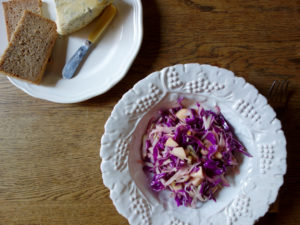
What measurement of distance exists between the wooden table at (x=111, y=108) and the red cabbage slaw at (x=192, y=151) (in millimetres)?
253

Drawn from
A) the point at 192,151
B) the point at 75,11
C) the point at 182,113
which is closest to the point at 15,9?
the point at 75,11

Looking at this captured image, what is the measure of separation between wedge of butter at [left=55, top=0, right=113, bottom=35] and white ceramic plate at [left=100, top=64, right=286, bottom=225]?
0.42 m

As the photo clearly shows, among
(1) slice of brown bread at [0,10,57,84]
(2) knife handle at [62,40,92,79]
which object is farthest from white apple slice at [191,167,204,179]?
(1) slice of brown bread at [0,10,57,84]

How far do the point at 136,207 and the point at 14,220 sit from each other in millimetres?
635

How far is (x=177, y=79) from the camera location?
102 centimetres

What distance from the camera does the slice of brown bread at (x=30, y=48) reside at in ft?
3.98

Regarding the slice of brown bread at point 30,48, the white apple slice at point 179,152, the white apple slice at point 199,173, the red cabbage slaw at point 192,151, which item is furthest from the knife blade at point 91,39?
the white apple slice at point 199,173

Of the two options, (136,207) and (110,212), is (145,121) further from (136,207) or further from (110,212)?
(110,212)

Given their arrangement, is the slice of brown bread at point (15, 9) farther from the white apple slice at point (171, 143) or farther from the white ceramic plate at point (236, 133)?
the white apple slice at point (171, 143)

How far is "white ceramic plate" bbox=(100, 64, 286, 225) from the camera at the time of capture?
3.29 feet

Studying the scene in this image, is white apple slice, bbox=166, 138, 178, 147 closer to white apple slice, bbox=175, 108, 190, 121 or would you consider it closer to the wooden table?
white apple slice, bbox=175, 108, 190, 121

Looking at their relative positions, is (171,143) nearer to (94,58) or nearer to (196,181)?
(196,181)

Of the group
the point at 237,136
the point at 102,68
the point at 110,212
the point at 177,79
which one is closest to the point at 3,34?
the point at 102,68

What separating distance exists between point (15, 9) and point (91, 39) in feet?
1.25
